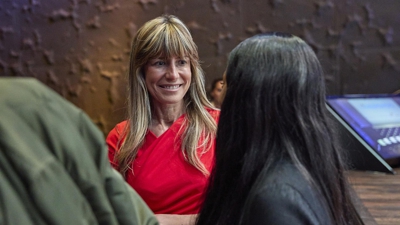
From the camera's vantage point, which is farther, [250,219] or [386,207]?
[386,207]

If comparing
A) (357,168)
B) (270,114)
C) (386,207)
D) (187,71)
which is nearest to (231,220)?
(270,114)

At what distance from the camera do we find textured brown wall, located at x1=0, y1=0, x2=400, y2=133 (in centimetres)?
345

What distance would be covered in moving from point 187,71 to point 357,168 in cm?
76

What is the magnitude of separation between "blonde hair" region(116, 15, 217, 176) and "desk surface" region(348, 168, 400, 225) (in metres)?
0.50

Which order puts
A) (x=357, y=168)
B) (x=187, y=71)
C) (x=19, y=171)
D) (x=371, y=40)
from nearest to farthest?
(x=19, y=171)
(x=187, y=71)
(x=357, y=168)
(x=371, y=40)

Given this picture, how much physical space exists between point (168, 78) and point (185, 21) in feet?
7.08

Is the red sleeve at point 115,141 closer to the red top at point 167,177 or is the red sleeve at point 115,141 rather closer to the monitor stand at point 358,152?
the red top at point 167,177

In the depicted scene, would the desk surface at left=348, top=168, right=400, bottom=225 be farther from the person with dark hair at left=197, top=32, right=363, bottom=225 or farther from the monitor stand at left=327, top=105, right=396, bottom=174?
the person with dark hair at left=197, top=32, right=363, bottom=225

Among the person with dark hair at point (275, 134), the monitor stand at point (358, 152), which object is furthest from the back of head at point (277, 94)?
the monitor stand at point (358, 152)

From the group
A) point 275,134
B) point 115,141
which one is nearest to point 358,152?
point 115,141

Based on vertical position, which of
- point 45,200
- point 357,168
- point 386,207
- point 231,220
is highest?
point 45,200

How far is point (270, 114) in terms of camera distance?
2.73ft

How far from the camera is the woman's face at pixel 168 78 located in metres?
1.55

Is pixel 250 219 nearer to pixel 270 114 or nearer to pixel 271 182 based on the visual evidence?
pixel 271 182
